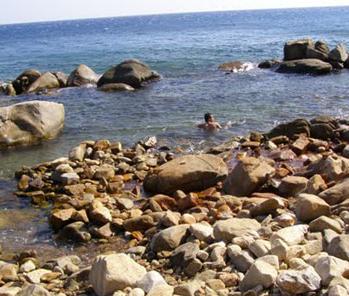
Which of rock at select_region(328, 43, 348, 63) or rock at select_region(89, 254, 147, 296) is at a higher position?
rock at select_region(328, 43, 348, 63)

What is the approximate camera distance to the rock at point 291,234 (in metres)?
7.18

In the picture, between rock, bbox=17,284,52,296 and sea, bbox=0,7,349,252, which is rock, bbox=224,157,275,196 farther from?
rock, bbox=17,284,52,296

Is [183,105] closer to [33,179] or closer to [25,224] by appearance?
[33,179]

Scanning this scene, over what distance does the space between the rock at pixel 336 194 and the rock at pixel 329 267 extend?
9.85 ft

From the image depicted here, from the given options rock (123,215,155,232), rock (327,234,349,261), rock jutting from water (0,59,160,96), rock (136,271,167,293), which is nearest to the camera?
rock (327,234,349,261)

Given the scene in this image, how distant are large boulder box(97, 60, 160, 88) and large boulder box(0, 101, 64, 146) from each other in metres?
10.0

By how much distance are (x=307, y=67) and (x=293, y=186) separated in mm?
20080

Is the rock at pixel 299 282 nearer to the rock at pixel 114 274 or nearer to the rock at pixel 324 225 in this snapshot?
the rock at pixel 324 225

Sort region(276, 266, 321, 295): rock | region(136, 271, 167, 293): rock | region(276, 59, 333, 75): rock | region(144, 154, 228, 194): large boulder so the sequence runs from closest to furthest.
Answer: region(276, 266, 321, 295): rock
region(136, 271, 167, 293): rock
region(144, 154, 228, 194): large boulder
region(276, 59, 333, 75): rock

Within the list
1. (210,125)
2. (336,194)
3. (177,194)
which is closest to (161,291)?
(336,194)

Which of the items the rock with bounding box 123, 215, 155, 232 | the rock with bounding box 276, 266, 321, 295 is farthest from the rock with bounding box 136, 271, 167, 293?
the rock with bounding box 123, 215, 155, 232

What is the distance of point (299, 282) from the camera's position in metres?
5.92

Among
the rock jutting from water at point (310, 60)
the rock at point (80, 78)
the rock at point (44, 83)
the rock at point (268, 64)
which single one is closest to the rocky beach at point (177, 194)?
the rock at point (44, 83)

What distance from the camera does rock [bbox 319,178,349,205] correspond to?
9.08m
